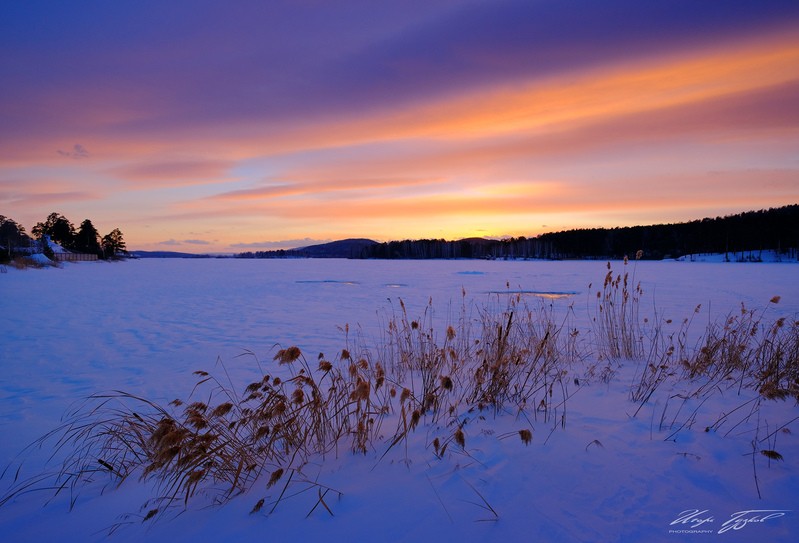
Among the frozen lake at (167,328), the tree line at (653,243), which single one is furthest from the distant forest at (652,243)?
the frozen lake at (167,328)

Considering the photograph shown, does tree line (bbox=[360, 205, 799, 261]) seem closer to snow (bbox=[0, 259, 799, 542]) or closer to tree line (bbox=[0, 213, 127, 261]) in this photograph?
snow (bbox=[0, 259, 799, 542])

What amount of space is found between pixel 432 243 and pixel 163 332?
374ft

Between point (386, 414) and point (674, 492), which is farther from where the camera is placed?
point (386, 414)

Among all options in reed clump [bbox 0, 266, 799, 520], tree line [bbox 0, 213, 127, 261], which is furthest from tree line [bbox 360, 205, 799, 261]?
tree line [bbox 0, 213, 127, 261]

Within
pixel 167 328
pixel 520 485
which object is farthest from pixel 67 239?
pixel 520 485

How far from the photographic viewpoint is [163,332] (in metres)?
9.44

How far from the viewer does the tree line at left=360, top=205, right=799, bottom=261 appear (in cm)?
6353

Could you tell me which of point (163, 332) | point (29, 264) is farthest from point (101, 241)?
point (163, 332)

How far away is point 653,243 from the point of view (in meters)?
87.2

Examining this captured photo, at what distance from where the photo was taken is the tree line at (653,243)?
63.5 meters

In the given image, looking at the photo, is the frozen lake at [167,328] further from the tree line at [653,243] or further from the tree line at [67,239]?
the tree line at [67,239]

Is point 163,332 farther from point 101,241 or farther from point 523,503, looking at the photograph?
point 101,241

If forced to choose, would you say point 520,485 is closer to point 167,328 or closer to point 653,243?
point 167,328

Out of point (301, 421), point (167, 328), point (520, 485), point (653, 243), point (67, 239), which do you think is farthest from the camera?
point (653, 243)
